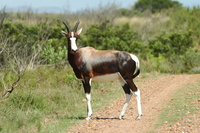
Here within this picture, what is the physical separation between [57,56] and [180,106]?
7.16 meters

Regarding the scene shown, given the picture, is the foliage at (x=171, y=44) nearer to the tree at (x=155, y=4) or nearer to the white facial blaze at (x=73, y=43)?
the white facial blaze at (x=73, y=43)

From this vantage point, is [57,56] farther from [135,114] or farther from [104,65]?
[104,65]

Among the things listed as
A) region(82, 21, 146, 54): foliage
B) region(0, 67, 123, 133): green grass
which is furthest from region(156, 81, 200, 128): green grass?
region(82, 21, 146, 54): foliage

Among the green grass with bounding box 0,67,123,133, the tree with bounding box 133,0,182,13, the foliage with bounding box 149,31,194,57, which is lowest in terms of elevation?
the green grass with bounding box 0,67,123,133

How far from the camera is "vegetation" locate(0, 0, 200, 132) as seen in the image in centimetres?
1041

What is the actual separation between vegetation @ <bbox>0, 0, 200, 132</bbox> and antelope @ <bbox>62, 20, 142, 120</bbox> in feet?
4.24

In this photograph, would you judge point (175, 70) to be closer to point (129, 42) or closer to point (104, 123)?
point (129, 42)

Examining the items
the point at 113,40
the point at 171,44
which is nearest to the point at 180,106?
the point at 113,40

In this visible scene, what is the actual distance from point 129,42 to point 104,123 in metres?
13.5

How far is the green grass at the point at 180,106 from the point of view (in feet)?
28.3

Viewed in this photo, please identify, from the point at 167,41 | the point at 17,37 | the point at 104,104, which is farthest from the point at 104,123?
the point at 167,41

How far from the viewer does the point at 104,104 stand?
11.6m

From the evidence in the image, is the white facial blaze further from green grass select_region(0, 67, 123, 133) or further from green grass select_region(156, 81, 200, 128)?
green grass select_region(156, 81, 200, 128)

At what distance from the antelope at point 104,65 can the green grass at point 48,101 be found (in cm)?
116
